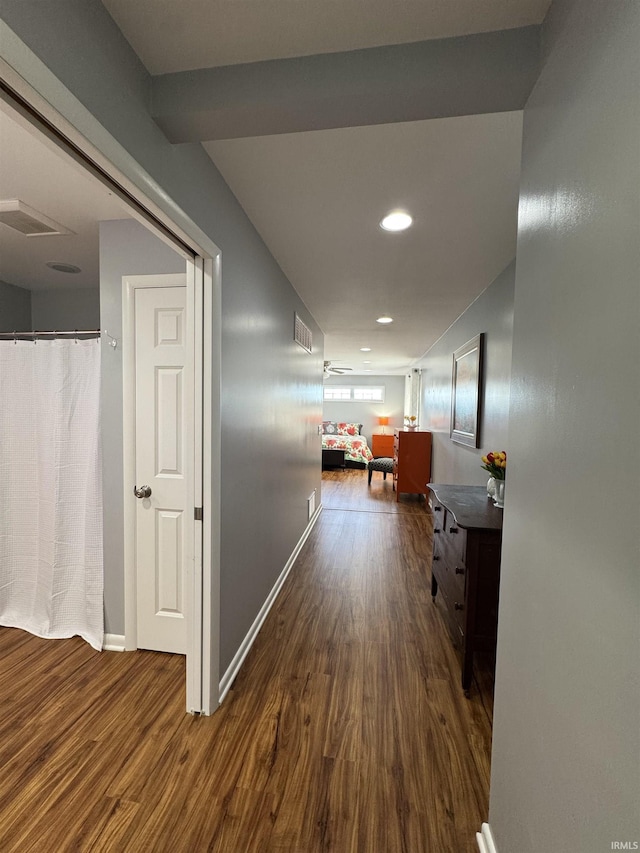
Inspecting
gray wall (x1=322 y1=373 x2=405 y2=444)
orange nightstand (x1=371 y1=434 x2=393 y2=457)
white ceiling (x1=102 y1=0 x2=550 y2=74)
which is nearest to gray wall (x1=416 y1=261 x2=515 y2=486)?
white ceiling (x1=102 y1=0 x2=550 y2=74)

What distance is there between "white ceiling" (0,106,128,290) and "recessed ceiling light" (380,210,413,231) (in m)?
1.27

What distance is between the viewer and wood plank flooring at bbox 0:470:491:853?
121 cm

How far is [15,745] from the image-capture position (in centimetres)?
149

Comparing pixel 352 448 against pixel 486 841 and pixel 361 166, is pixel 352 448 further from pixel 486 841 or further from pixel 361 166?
pixel 486 841

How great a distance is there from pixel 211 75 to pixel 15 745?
2.53 m

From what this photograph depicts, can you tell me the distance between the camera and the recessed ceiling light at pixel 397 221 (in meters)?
1.91

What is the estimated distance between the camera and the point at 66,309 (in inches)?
121

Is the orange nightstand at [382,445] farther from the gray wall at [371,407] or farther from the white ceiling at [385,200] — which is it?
the white ceiling at [385,200]

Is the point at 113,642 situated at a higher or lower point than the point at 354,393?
lower

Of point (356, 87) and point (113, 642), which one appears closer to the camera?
point (356, 87)

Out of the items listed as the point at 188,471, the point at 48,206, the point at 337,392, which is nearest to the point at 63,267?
the point at 48,206

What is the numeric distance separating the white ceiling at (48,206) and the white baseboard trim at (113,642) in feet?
7.33

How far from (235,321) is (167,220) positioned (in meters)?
0.61

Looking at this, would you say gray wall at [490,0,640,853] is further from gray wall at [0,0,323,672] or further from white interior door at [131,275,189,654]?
white interior door at [131,275,189,654]
